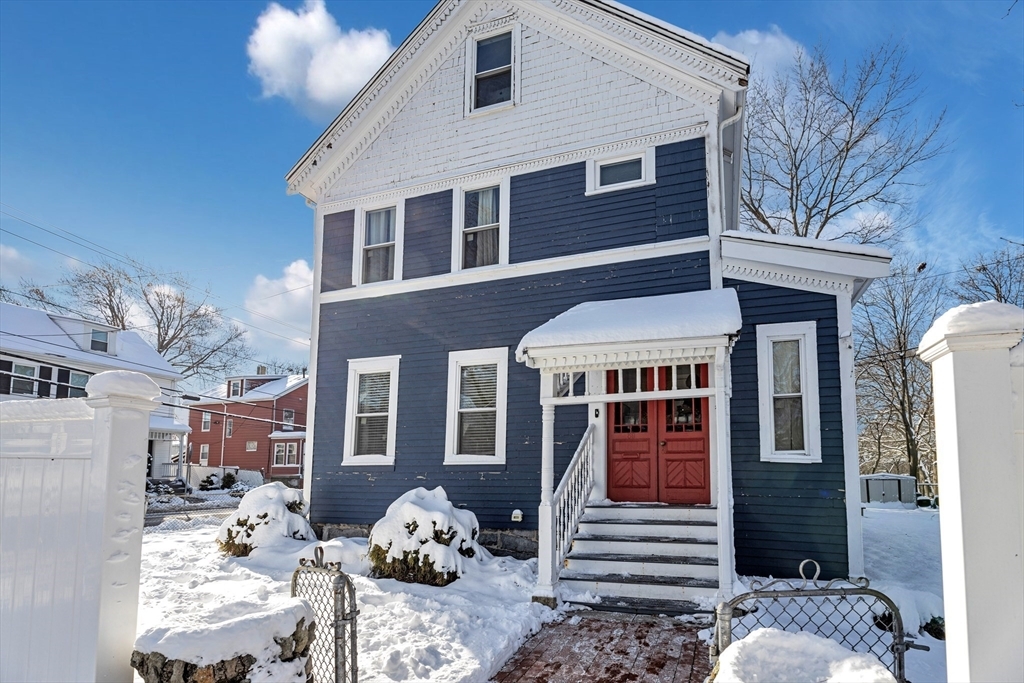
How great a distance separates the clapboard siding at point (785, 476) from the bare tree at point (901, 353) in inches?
708

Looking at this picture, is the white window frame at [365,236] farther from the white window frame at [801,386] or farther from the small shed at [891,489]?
the small shed at [891,489]

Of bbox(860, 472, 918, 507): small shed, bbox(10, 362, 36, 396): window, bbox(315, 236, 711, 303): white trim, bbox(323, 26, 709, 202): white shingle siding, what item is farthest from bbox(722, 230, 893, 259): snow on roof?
bbox(10, 362, 36, 396): window

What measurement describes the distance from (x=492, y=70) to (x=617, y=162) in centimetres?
289

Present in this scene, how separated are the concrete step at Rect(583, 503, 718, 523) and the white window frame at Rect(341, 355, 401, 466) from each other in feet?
12.1

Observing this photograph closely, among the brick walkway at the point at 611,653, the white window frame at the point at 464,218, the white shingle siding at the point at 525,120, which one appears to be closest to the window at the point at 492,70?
the white shingle siding at the point at 525,120

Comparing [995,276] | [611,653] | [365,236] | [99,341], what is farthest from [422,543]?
[99,341]

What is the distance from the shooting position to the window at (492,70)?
10.7 m

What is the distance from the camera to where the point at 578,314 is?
327 inches

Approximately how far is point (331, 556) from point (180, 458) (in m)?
24.1

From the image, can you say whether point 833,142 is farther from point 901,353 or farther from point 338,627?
point 338,627

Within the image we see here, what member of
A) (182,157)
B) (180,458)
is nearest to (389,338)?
(182,157)

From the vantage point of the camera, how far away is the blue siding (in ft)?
29.4

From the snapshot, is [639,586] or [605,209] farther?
[605,209]

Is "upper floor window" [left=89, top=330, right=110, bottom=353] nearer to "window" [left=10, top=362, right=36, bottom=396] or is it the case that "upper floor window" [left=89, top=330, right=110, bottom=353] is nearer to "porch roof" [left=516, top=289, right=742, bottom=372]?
"window" [left=10, top=362, right=36, bottom=396]
